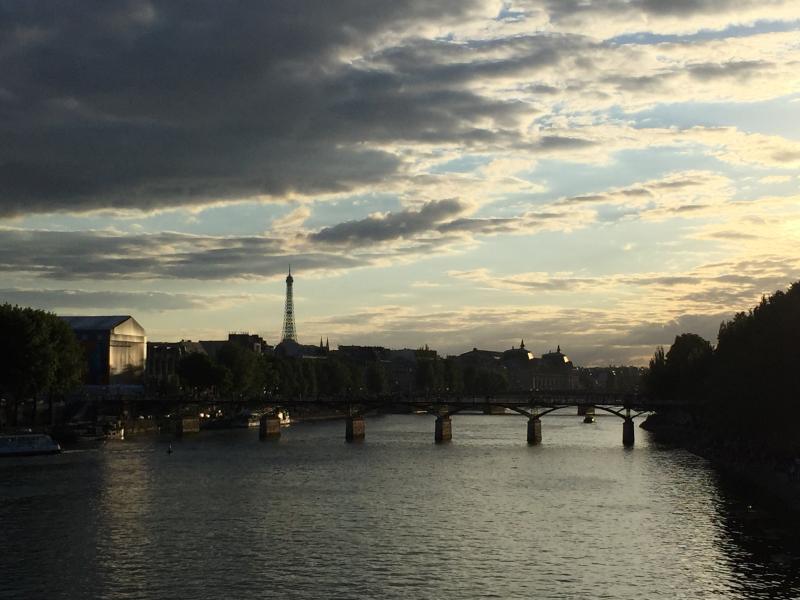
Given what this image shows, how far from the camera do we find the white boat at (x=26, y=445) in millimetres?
119562

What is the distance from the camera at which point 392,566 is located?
58719 millimetres

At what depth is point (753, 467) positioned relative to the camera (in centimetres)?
10300

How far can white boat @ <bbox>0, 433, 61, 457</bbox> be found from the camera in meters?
120

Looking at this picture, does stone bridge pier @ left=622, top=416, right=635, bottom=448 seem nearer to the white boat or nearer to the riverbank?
the riverbank

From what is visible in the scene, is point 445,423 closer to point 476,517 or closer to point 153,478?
point 153,478

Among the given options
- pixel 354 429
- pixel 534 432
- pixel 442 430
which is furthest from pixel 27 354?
pixel 534 432

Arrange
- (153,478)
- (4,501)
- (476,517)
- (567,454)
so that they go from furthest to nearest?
(567,454)
(153,478)
(4,501)
(476,517)

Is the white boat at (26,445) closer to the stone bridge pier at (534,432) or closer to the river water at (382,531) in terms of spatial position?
the river water at (382,531)

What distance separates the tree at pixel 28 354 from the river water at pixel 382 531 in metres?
18.9

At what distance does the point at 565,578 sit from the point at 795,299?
58.5 meters

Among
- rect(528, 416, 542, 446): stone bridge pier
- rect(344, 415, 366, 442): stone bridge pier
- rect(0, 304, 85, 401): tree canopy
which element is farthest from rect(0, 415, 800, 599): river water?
rect(344, 415, 366, 442): stone bridge pier

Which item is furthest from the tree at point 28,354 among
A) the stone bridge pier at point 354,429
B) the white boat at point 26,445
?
the stone bridge pier at point 354,429

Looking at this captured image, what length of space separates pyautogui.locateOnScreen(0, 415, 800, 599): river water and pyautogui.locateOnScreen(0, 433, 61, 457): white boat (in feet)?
9.44

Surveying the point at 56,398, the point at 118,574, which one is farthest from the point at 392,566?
the point at 56,398
